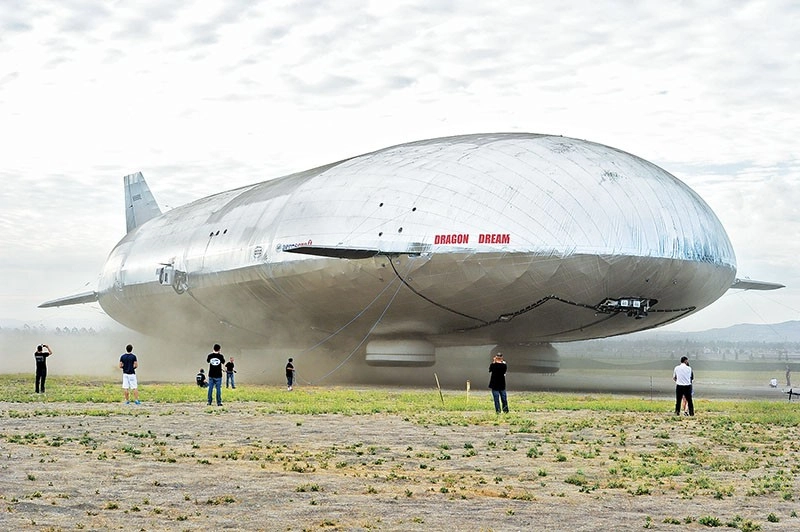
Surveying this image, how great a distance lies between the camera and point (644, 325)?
47281 mm

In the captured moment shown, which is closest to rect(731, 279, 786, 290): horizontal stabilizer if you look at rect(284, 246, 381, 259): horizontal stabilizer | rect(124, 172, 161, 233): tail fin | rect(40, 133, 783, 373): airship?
rect(40, 133, 783, 373): airship

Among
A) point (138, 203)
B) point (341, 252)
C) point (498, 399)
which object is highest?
point (138, 203)

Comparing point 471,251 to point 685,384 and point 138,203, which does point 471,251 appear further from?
point 138,203

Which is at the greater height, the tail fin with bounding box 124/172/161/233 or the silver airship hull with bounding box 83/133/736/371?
the tail fin with bounding box 124/172/161/233

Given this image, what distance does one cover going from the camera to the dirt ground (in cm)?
1226

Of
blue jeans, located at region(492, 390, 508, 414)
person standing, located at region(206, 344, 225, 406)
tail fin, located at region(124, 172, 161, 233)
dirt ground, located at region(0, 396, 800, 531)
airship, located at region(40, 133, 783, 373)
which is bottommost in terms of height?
dirt ground, located at region(0, 396, 800, 531)

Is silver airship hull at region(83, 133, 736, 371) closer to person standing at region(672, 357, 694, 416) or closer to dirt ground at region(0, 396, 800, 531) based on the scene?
person standing at region(672, 357, 694, 416)

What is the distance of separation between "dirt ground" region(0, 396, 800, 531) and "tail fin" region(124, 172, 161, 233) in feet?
172

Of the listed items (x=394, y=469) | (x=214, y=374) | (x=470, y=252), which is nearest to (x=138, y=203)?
(x=470, y=252)

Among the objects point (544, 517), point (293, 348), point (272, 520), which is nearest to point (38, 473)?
point (272, 520)

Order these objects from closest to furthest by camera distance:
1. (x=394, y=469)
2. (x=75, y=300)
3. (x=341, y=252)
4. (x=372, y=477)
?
(x=372, y=477)
(x=394, y=469)
(x=341, y=252)
(x=75, y=300)

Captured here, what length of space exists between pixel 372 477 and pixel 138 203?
64.9m

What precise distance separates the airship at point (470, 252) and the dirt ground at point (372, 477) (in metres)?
15.3

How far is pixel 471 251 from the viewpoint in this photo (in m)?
39.5
